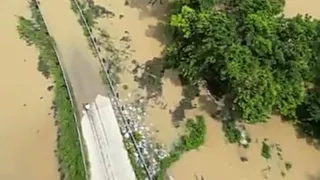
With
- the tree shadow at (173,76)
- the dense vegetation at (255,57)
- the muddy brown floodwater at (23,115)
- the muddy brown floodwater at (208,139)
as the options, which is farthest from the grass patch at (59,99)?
the dense vegetation at (255,57)

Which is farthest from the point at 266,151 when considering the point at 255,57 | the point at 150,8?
the point at 150,8

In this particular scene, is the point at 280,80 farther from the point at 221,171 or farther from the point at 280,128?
the point at 221,171

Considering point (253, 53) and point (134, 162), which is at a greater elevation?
point (253, 53)

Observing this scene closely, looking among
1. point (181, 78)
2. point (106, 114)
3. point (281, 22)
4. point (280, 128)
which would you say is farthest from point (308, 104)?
point (106, 114)

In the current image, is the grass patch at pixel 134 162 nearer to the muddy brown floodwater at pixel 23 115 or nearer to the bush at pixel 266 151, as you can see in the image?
the muddy brown floodwater at pixel 23 115

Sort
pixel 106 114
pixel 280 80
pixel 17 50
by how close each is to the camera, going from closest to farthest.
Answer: pixel 280 80
pixel 106 114
pixel 17 50

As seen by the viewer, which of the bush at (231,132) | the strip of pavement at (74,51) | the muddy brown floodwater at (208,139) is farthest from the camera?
the strip of pavement at (74,51)

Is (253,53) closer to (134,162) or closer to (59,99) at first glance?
(134,162)
